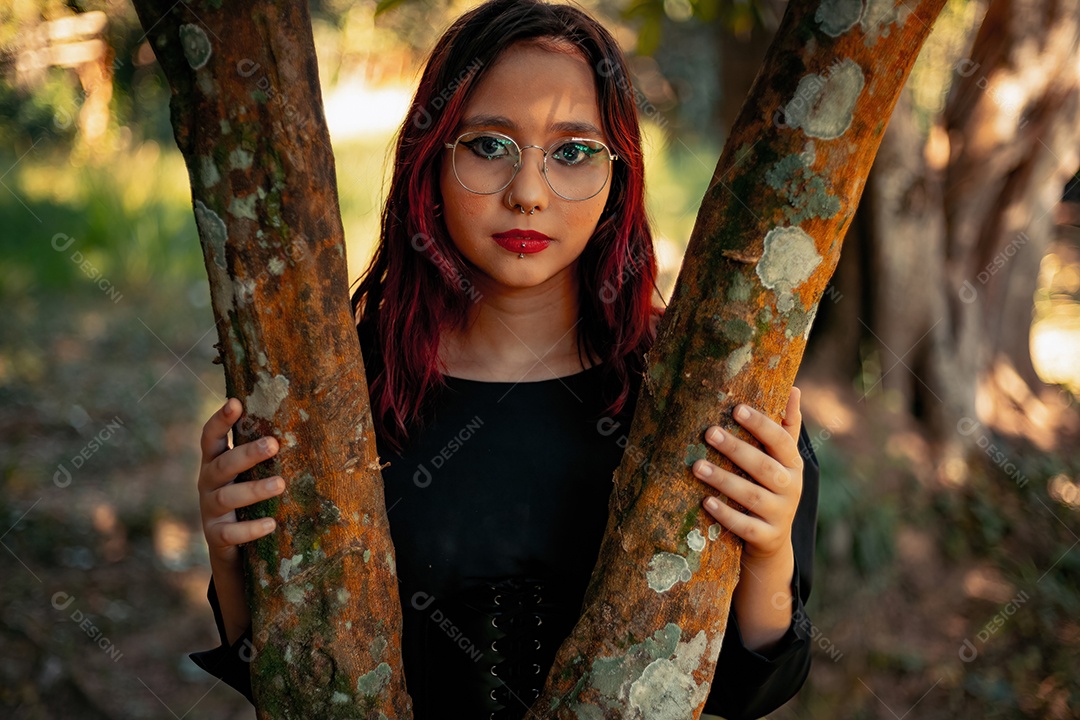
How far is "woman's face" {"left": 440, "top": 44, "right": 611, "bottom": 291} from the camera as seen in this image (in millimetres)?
1546

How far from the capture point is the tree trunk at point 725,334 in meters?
1.07

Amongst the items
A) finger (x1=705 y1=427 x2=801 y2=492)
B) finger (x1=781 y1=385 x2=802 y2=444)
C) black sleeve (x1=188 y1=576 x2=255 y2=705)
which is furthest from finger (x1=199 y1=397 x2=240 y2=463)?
finger (x1=781 y1=385 x2=802 y2=444)

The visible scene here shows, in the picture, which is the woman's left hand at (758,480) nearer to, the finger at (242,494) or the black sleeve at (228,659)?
the finger at (242,494)

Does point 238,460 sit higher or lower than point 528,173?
lower

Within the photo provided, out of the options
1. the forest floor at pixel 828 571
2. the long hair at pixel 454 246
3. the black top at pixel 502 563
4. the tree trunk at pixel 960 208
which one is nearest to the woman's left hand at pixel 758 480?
the black top at pixel 502 563

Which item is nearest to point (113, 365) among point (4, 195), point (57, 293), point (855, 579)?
point (57, 293)

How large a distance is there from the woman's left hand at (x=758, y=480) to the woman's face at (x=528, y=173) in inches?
21.6

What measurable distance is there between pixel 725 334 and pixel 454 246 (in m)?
0.78

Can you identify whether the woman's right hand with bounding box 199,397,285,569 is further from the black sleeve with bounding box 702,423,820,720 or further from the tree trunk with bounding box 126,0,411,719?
the black sleeve with bounding box 702,423,820,720

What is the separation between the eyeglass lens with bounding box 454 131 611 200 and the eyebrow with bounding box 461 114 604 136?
0.02m

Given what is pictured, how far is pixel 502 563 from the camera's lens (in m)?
1.61

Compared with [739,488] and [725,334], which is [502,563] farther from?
[725,334]

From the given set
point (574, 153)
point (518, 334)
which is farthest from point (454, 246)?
point (574, 153)

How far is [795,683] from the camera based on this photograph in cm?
159
